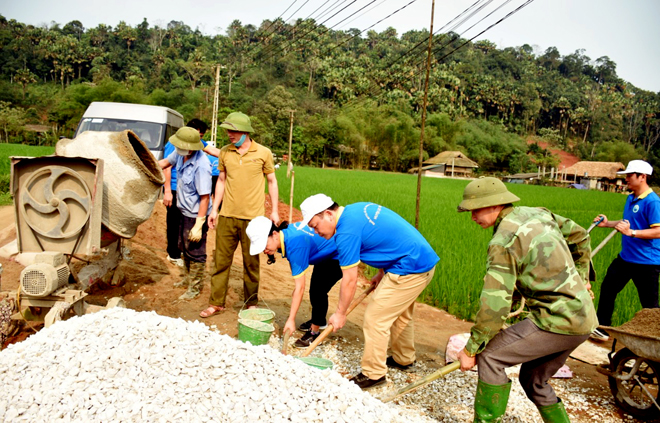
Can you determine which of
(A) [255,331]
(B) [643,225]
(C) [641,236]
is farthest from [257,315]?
(B) [643,225]

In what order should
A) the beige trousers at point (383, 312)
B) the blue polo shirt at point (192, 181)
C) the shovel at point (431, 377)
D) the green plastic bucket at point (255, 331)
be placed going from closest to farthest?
the shovel at point (431, 377) → the beige trousers at point (383, 312) → the green plastic bucket at point (255, 331) → the blue polo shirt at point (192, 181)

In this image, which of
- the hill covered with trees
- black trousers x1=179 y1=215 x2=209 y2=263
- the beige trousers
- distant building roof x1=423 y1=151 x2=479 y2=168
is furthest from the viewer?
distant building roof x1=423 y1=151 x2=479 y2=168

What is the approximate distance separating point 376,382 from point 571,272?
1.56 metres

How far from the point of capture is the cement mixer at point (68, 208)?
340 cm

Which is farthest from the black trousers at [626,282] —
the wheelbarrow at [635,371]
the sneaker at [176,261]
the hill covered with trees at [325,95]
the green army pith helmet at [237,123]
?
the hill covered with trees at [325,95]

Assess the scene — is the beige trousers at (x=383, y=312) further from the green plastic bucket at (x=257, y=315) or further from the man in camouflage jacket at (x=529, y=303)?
the green plastic bucket at (x=257, y=315)

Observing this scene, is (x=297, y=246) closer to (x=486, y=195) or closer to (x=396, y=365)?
(x=396, y=365)

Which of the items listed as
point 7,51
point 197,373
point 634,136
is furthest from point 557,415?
point 634,136

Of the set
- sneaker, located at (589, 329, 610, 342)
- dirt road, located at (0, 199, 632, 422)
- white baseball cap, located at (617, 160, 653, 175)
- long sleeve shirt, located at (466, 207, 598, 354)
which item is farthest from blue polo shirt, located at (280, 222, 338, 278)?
sneaker, located at (589, 329, 610, 342)

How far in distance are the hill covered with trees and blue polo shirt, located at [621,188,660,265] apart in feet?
91.0

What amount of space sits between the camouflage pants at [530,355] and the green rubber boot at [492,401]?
31 mm

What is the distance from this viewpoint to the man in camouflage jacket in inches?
93.7

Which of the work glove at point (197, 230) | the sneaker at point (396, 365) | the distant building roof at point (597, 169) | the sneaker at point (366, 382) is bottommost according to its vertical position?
the sneaker at point (396, 365)

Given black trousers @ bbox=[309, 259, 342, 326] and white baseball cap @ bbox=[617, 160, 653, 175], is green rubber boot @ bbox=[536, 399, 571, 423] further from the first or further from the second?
white baseball cap @ bbox=[617, 160, 653, 175]
